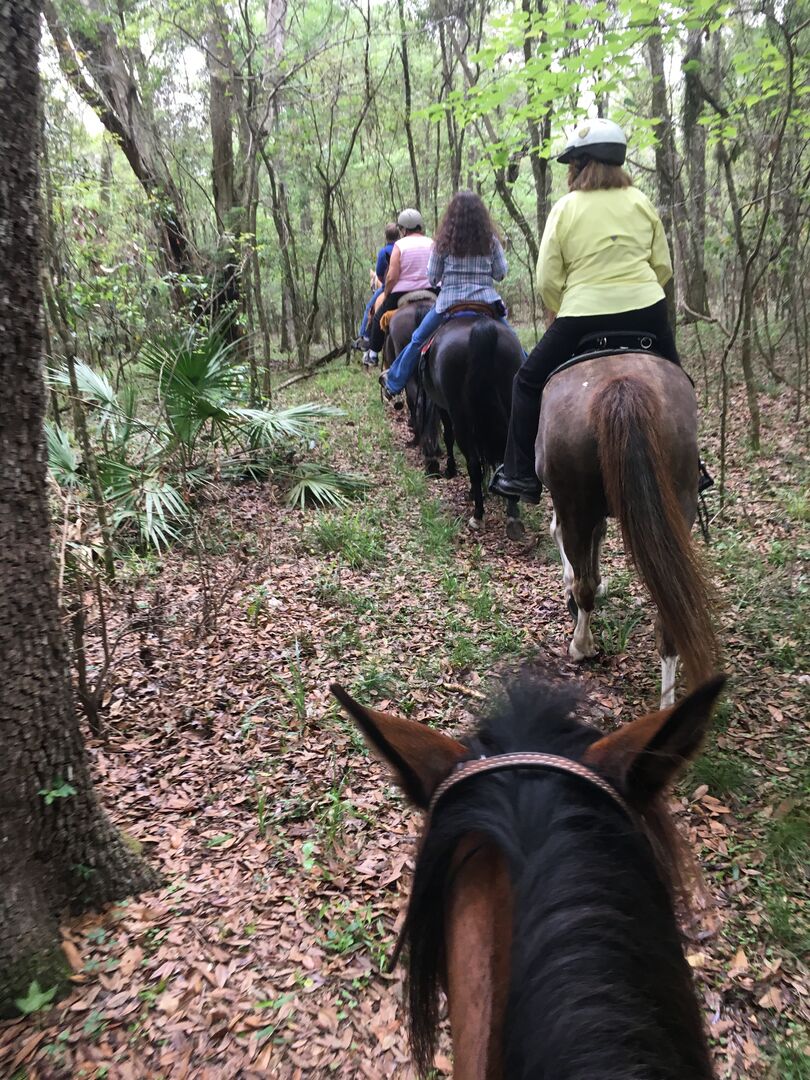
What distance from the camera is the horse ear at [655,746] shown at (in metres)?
1.05

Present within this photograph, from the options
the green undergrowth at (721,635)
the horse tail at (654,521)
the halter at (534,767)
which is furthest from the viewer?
the horse tail at (654,521)

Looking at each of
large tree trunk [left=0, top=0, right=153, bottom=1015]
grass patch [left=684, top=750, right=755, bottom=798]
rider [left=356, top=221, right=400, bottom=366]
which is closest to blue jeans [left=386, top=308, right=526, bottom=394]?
rider [left=356, top=221, right=400, bottom=366]

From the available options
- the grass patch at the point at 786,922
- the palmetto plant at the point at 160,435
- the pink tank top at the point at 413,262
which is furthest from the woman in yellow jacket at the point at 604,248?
the pink tank top at the point at 413,262

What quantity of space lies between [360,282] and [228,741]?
19901 mm

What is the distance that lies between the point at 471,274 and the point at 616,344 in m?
3.32

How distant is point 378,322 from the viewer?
10891 millimetres

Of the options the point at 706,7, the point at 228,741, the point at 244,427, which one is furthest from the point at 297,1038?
the point at 706,7

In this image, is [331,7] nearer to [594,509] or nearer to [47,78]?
[47,78]

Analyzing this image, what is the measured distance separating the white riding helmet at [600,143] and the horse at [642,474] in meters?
1.27

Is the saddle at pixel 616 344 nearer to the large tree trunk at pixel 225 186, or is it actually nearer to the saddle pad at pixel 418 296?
the large tree trunk at pixel 225 186

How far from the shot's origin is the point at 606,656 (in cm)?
444

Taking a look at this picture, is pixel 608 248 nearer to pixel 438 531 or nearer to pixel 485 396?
pixel 485 396

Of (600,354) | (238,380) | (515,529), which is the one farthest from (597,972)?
(238,380)

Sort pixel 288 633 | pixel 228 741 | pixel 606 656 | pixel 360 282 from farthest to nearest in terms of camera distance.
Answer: pixel 360 282 < pixel 288 633 < pixel 606 656 < pixel 228 741
